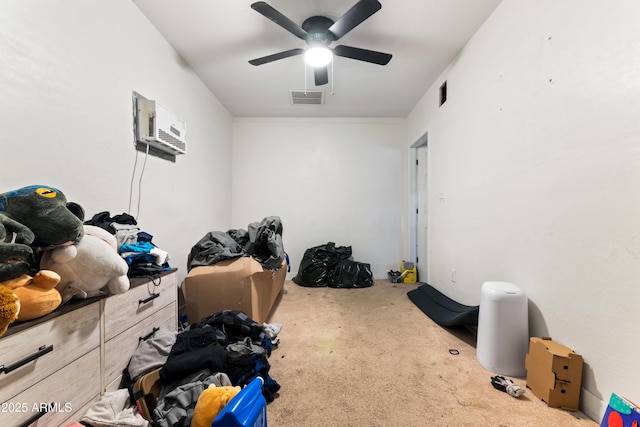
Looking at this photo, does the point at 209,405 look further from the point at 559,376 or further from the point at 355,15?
the point at 355,15

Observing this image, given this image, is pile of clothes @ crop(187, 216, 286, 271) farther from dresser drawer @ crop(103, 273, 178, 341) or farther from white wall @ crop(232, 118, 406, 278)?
white wall @ crop(232, 118, 406, 278)

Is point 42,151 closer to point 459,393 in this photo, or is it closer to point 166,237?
point 166,237

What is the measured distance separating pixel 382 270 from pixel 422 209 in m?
1.15

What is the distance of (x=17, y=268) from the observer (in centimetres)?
83

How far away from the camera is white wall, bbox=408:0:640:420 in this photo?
1140mm

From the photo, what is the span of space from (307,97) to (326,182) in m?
1.32

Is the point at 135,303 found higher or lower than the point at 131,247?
lower

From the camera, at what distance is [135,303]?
4.21 feet

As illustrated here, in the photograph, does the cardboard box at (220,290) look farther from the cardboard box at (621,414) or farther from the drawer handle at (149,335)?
the cardboard box at (621,414)

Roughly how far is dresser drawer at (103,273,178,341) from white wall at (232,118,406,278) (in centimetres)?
264

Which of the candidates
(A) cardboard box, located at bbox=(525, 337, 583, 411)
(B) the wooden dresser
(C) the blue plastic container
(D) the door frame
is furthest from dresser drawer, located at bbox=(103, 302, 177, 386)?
(D) the door frame

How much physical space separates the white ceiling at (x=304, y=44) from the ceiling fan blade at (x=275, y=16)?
0.57 feet

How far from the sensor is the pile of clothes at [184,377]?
41.2 inches

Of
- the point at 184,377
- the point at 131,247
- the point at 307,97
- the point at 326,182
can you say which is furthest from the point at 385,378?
the point at 307,97
